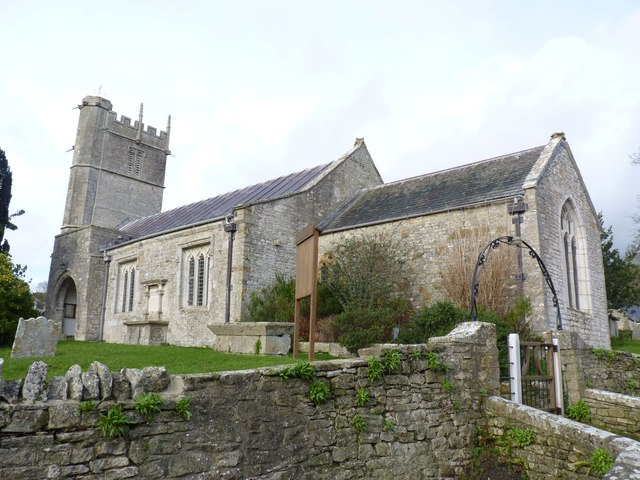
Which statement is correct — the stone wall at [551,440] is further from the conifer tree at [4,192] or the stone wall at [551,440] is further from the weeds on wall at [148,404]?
the conifer tree at [4,192]

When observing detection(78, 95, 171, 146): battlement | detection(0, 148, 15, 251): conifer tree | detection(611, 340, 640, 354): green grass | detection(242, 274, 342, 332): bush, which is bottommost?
detection(611, 340, 640, 354): green grass

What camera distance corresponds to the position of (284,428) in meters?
5.84

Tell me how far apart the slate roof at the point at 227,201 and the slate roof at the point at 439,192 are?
2.16m

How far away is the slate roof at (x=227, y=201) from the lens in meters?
20.9

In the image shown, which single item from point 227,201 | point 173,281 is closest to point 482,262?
point 173,281

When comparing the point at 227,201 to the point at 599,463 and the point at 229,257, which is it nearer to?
the point at 229,257

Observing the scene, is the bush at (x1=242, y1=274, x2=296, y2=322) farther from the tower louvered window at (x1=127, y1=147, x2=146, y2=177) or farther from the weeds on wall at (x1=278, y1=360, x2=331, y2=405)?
the tower louvered window at (x1=127, y1=147, x2=146, y2=177)

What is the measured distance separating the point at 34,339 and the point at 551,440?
941cm

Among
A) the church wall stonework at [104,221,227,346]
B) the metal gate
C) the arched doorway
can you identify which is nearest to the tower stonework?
the arched doorway

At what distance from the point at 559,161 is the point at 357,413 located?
42.4 ft

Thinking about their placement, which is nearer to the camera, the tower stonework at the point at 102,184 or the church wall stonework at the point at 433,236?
the church wall stonework at the point at 433,236

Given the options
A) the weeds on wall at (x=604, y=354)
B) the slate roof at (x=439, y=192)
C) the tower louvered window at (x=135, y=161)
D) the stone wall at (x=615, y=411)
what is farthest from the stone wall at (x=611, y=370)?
the tower louvered window at (x=135, y=161)

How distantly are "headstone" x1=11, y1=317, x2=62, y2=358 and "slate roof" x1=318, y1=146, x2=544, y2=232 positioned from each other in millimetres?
10176

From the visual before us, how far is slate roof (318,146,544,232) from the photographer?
51.6 feet
